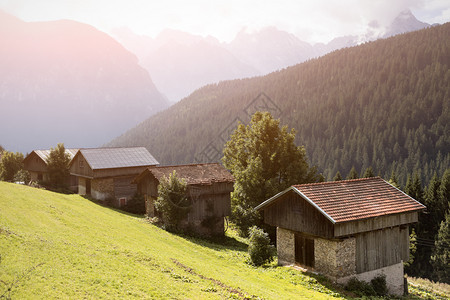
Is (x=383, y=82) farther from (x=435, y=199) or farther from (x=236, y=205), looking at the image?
(x=236, y=205)

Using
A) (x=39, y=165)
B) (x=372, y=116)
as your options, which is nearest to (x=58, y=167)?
(x=39, y=165)

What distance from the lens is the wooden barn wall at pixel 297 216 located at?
25250 mm

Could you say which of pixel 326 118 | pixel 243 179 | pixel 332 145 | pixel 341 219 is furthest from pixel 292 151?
pixel 326 118

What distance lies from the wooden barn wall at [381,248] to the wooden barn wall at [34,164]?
188 ft

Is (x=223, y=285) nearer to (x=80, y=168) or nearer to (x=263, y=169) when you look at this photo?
(x=263, y=169)

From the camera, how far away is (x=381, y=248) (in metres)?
27.1

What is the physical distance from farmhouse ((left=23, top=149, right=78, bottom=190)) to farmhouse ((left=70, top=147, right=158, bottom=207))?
7274 mm

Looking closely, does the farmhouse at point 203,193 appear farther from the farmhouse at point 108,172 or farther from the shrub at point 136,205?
the farmhouse at point 108,172

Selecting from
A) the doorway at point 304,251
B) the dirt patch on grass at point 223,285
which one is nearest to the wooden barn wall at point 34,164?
the dirt patch on grass at point 223,285

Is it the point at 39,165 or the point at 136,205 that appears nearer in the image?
the point at 136,205

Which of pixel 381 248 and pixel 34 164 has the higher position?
pixel 34 164

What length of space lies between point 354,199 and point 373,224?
2316 millimetres

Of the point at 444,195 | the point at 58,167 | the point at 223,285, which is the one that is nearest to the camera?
the point at 223,285

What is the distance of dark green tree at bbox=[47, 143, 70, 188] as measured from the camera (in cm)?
5900
